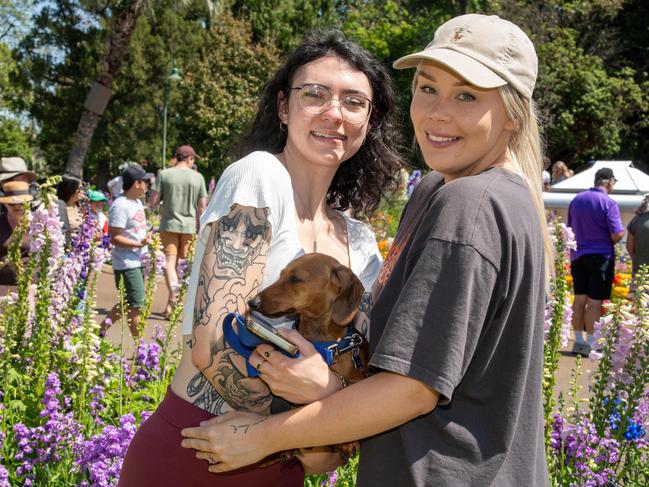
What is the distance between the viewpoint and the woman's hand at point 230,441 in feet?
6.21

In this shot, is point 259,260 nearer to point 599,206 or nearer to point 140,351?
point 140,351

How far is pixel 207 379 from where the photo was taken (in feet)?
7.03

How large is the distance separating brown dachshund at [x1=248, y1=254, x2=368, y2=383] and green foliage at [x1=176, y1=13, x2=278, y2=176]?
30.4 metres

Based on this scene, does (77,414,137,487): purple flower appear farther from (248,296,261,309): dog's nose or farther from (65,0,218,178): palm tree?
(65,0,218,178): palm tree

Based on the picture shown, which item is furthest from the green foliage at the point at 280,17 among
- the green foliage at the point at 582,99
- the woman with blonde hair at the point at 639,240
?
the woman with blonde hair at the point at 639,240

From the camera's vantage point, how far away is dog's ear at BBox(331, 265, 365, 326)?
2.29 m

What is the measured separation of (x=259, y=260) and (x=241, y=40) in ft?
107

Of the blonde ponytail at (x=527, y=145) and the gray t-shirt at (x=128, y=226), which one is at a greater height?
the blonde ponytail at (x=527, y=145)

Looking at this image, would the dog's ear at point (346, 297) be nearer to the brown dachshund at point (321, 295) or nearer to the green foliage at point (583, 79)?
the brown dachshund at point (321, 295)

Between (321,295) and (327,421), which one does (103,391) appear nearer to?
(321,295)

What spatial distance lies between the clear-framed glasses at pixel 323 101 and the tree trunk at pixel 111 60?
2462 centimetres

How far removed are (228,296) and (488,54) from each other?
955 millimetres

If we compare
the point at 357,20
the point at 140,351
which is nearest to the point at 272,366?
the point at 140,351

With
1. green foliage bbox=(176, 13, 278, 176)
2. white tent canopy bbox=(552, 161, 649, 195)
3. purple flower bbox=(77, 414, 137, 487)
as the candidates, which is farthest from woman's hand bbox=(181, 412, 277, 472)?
green foliage bbox=(176, 13, 278, 176)
